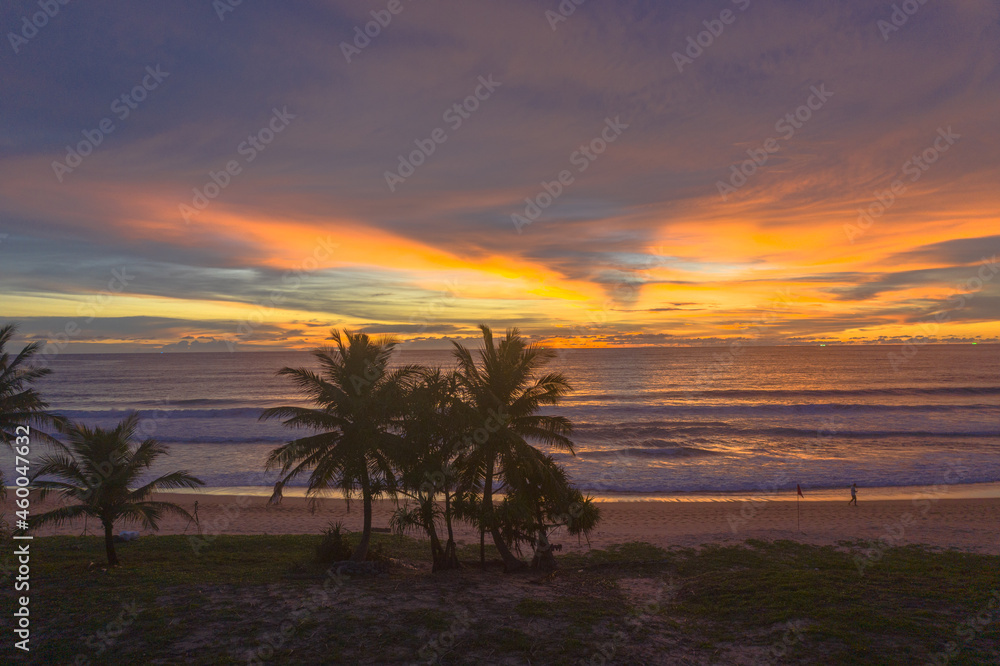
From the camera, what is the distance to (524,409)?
15.5 metres

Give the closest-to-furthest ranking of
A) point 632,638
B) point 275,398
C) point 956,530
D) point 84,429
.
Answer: point 632,638 → point 84,429 → point 956,530 → point 275,398

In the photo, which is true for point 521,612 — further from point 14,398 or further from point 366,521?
point 14,398

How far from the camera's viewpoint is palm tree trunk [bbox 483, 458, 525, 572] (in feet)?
47.5

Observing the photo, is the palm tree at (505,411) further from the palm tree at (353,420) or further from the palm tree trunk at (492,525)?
the palm tree at (353,420)

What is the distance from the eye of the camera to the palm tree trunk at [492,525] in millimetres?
14477

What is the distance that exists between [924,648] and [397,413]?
472 inches

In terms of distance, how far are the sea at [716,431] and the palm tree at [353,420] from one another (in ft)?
61.3

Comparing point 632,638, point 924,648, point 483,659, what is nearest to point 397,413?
point 483,659

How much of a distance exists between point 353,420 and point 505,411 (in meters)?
4.33

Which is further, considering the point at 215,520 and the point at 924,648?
the point at 215,520

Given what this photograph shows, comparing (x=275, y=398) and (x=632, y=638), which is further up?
(x=275, y=398)

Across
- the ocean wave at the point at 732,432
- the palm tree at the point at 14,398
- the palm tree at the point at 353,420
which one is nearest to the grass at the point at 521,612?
the palm tree at the point at 353,420

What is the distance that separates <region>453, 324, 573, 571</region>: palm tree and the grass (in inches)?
105

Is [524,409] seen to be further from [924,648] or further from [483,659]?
[924,648]
